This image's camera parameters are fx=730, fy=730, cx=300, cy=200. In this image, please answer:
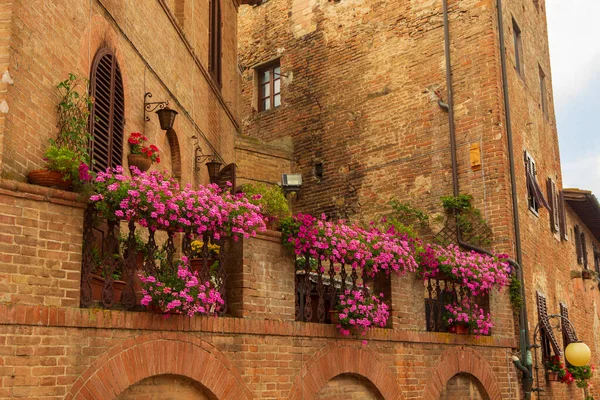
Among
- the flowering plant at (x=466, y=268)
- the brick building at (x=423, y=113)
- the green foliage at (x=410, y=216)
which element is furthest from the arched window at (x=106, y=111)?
the brick building at (x=423, y=113)

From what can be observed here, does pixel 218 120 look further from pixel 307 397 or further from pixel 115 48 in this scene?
pixel 307 397

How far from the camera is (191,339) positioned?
686cm

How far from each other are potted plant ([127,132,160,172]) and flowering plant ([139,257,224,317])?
2362 mm

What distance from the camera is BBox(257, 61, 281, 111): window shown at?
17.8m

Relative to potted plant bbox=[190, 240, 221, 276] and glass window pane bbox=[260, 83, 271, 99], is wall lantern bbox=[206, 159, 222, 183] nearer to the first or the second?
potted plant bbox=[190, 240, 221, 276]

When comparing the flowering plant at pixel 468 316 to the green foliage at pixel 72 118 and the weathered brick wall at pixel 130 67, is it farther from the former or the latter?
the green foliage at pixel 72 118

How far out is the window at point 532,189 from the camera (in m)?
14.6

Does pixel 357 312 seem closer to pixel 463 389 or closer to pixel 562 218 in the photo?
pixel 463 389

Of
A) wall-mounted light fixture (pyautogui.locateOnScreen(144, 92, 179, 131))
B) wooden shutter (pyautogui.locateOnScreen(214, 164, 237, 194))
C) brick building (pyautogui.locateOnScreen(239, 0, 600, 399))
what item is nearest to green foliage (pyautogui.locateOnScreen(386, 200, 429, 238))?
brick building (pyautogui.locateOnScreen(239, 0, 600, 399))

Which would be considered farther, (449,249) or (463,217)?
(463,217)

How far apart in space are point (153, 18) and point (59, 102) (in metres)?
3.31

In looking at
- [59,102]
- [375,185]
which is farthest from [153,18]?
[375,185]

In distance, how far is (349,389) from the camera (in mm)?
8938

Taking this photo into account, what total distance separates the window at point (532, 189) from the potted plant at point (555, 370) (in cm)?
297
